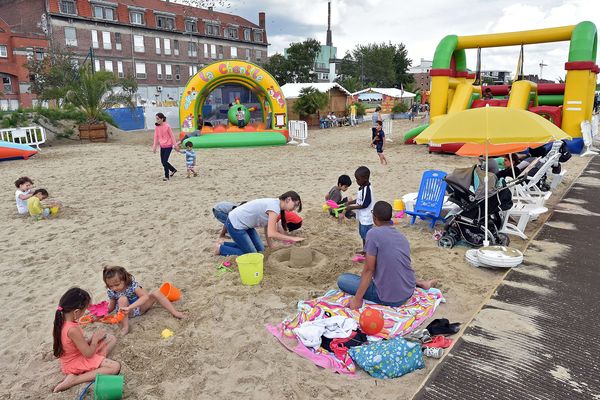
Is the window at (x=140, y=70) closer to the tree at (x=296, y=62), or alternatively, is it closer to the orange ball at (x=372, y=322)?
the tree at (x=296, y=62)

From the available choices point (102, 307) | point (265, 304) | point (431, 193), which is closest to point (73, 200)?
point (102, 307)

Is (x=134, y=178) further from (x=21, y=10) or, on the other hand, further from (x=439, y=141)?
(x=21, y=10)

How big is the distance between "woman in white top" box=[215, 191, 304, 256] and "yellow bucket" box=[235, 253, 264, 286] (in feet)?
1.52

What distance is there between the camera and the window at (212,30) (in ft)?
179

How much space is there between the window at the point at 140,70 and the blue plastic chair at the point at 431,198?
47.5 metres

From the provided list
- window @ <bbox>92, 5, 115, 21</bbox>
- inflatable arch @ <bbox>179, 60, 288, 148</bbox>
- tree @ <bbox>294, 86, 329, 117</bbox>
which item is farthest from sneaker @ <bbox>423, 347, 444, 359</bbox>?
window @ <bbox>92, 5, 115, 21</bbox>

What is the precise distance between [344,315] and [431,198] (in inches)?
134

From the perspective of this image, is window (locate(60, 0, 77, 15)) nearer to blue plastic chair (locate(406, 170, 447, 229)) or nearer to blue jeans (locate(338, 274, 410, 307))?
blue plastic chair (locate(406, 170, 447, 229))

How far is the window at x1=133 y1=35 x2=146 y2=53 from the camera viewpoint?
47594 mm

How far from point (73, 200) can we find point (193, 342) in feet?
21.0

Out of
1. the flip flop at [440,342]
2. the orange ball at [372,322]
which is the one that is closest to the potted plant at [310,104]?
the orange ball at [372,322]

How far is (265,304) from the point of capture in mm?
4277

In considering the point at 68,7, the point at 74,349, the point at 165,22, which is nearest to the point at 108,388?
the point at 74,349

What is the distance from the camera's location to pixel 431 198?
6648 mm
